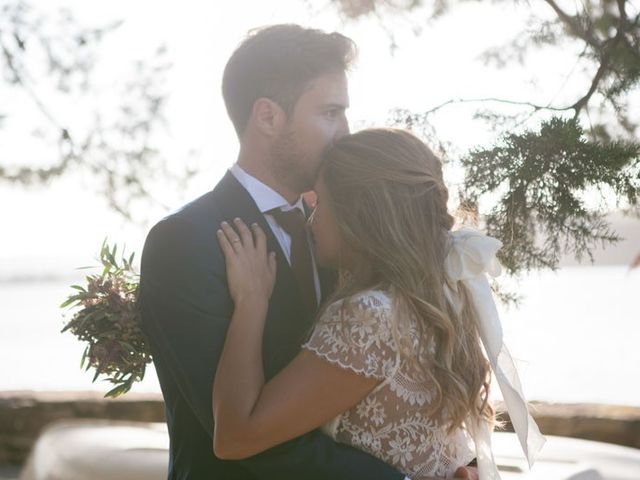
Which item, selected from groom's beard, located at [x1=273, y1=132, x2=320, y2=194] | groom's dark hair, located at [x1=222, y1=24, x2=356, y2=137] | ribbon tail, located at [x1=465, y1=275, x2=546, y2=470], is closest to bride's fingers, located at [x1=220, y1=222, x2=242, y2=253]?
groom's beard, located at [x1=273, y1=132, x2=320, y2=194]

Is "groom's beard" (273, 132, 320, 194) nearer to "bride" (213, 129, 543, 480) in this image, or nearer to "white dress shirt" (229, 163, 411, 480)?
"white dress shirt" (229, 163, 411, 480)

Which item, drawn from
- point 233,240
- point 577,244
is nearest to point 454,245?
point 233,240

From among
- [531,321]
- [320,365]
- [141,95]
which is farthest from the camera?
[531,321]

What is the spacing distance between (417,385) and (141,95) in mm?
3444

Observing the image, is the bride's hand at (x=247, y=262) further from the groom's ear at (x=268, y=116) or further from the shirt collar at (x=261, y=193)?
the groom's ear at (x=268, y=116)

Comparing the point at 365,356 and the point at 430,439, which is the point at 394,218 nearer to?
the point at 365,356

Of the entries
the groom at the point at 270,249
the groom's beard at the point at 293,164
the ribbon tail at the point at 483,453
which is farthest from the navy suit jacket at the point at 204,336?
the ribbon tail at the point at 483,453

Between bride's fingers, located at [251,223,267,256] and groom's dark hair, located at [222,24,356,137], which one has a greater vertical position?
groom's dark hair, located at [222,24,356,137]

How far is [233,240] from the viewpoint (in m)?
2.47

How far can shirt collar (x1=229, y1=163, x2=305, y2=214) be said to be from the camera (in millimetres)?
2666

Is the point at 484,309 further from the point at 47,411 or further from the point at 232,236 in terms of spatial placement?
the point at 47,411

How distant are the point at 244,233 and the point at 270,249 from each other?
0.10 metres

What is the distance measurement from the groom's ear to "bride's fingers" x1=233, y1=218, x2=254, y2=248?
326 millimetres

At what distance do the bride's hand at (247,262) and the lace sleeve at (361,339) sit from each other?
217mm
